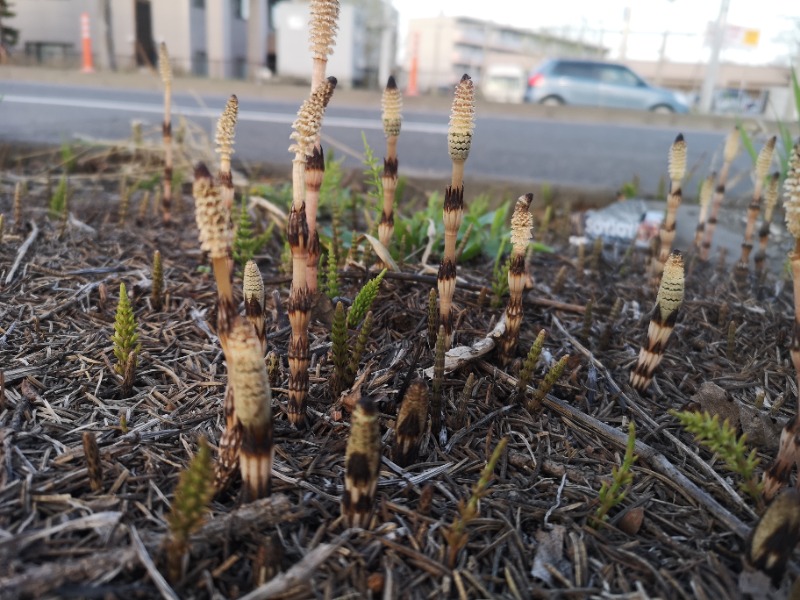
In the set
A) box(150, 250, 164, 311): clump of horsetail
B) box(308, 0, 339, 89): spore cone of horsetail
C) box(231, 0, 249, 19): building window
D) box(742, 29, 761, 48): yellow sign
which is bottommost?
box(150, 250, 164, 311): clump of horsetail

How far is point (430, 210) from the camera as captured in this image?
280 centimetres

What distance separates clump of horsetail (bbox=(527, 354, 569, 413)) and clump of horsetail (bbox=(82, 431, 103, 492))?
3.30 feet

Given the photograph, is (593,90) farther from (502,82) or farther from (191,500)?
(191,500)

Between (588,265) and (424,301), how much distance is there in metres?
1.18

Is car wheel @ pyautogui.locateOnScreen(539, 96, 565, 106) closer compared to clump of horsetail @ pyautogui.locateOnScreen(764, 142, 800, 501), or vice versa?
clump of horsetail @ pyautogui.locateOnScreen(764, 142, 800, 501)

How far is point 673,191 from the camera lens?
228 centimetres

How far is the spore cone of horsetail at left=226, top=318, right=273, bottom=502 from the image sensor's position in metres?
1.06

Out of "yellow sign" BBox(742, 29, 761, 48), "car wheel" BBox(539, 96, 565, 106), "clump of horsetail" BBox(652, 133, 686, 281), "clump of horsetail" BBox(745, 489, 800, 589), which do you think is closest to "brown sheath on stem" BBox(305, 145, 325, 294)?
"clump of horsetail" BBox(745, 489, 800, 589)

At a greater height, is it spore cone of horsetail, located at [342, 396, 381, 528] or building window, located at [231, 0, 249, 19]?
building window, located at [231, 0, 249, 19]

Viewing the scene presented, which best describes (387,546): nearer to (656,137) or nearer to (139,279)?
(139,279)

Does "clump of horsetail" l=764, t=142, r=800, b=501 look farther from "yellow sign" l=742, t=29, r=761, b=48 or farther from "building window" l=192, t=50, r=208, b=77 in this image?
"building window" l=192, t=50, r=208, b=77

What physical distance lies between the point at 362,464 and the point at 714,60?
2084 cm

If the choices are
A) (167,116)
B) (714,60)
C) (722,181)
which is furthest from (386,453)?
(714,60)

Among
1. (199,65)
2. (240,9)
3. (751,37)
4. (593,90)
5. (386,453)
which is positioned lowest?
(386,453)
